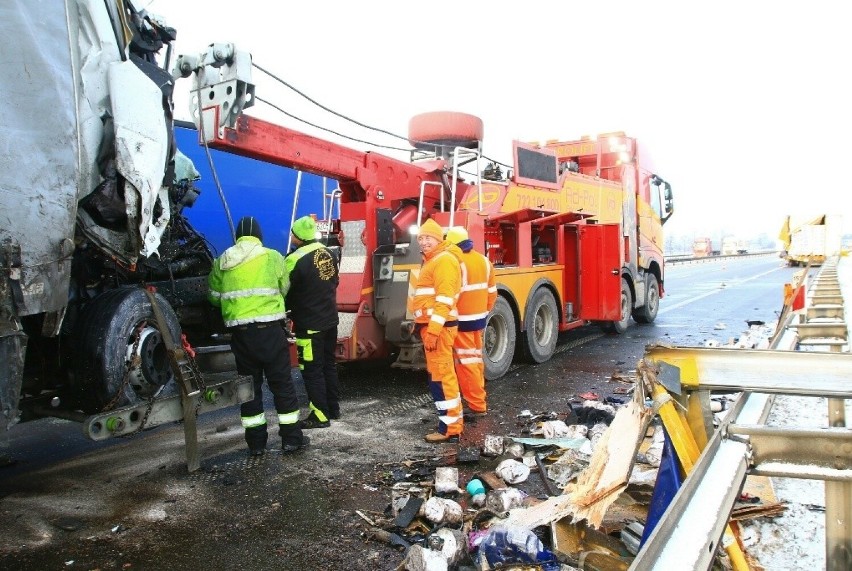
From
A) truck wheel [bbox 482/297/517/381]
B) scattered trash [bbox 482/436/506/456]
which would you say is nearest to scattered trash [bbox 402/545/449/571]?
scattered trash [bbox 482/436/506/456]

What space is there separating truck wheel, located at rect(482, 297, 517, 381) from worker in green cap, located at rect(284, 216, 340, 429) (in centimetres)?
231

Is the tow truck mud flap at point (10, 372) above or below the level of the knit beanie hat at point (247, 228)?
below

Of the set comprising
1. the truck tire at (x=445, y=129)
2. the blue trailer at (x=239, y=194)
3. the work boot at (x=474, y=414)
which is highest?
the truck tire at (x=445, y=129)

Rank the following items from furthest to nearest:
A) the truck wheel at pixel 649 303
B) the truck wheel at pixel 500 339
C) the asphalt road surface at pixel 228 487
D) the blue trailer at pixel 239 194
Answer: the truck wheel at pixel 649 303 < the blue trailer at pixel 239 194 < the truck wheel at pixel 500 339 < the asphalt road surface at pixel 228 487

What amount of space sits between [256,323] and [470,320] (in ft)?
6.12

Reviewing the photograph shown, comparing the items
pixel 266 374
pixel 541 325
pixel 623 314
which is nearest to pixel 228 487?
pixel 266 374

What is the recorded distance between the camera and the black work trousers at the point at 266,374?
15.1 feet

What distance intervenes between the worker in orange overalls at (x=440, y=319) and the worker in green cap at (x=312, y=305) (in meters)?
0.77

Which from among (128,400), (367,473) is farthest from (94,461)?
(367,473)

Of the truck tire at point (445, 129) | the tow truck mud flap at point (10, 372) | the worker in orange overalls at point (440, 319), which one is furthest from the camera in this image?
the truck tire at point (445, 129)

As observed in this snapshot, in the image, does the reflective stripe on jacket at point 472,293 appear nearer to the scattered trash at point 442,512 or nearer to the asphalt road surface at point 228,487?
the asphalt road surface at point 228,487

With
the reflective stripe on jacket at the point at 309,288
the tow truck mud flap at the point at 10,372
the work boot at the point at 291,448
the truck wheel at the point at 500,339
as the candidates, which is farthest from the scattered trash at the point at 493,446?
the tow truck mud flap at the point at 10,372

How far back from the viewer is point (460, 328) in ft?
17.9

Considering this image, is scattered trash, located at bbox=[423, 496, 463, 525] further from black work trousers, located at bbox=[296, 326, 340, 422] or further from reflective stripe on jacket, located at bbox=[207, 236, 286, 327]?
black work trousers, located at bbox=[296, 326, 340, 422]
